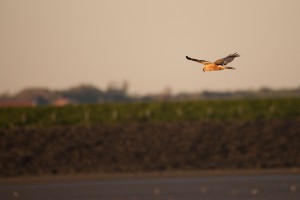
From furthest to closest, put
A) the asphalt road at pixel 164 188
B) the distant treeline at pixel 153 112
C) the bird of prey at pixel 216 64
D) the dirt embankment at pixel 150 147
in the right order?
the distant treeline at pixel 153 112, the dirt embankment at pixel 150 147, the asphalt road at pixel 164 188, the bird of prey at pixel 216 64

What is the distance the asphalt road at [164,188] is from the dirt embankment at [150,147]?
630 cm

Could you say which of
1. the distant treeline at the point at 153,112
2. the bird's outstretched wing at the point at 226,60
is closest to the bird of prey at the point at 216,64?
the bird's outstretched wing at the point at 226,60

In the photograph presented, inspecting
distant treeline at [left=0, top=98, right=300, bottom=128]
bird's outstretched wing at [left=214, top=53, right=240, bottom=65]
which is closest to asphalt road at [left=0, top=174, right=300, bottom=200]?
distant treeline at [left=0, top=98, right=300, bottom=128]

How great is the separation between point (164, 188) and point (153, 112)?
24.3m

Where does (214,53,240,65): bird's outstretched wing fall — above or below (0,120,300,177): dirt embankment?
above

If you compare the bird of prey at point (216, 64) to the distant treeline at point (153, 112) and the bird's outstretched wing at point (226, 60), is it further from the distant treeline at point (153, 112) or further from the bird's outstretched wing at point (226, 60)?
the distant treeline at point (153, 112)

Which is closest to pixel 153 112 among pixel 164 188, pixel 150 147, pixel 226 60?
pixel 150 147

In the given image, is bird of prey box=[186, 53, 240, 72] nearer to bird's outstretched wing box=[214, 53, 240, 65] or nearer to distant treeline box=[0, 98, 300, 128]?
bird's outstretched wing box=[214, 53, 240, 65]

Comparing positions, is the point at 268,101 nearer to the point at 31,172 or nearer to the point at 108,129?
the point at 108,129

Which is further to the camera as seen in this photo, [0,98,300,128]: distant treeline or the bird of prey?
[0,98,300,128]: distant treeline

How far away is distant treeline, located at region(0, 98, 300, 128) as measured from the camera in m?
56.5

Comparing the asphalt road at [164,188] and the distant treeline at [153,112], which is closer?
the asphalt road at [164,188]

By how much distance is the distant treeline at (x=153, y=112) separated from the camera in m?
56.5

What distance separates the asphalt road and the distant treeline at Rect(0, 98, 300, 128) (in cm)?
1473
